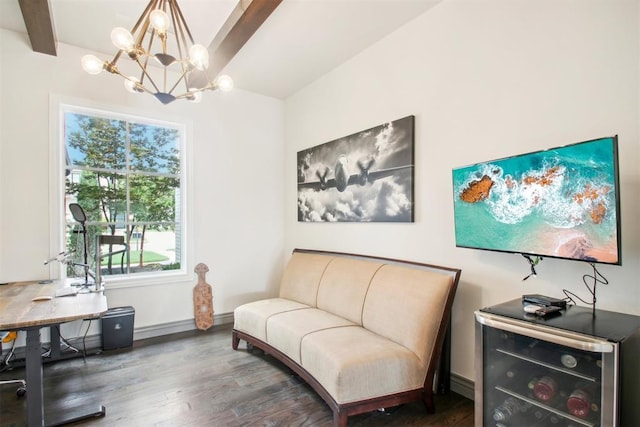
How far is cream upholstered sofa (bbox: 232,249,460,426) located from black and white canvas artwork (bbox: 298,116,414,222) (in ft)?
1.63

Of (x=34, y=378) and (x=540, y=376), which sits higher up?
(x=540, y=376)

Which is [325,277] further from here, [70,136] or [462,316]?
[70,136]

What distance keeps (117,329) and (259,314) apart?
1.52 meters

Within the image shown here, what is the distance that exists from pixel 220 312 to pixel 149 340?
2.76 ft

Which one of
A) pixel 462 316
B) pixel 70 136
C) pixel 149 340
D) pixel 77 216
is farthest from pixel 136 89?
pixel 462 316

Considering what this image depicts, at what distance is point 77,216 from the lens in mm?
2834

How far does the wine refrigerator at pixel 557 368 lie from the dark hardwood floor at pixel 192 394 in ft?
2.01

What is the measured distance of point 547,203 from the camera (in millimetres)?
1653

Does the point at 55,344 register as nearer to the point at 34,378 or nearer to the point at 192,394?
the point at 34,378

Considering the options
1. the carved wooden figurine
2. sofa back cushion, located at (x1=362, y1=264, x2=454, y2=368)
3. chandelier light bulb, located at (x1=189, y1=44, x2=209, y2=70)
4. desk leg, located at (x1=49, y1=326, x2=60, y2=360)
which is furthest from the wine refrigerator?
desk leg, located at (x1=49, y1=326, x2=60, y2=360)

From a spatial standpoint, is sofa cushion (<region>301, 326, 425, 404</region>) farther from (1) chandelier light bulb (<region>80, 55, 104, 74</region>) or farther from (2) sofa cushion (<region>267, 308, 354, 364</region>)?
(1) chandelier light bulb (<region>80, 55, 104, 74</region>)

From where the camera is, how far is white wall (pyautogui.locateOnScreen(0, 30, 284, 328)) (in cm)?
299

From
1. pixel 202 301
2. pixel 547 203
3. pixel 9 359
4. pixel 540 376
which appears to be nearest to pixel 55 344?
pixel 9 359

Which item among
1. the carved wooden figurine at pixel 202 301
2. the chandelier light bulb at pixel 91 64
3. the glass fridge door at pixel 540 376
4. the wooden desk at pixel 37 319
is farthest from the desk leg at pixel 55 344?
the glass fridge door at pixel 540 376
